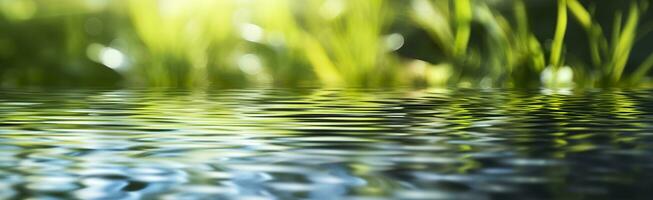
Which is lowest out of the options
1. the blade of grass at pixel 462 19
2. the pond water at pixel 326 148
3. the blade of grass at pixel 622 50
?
the pond water at pixel 326 148

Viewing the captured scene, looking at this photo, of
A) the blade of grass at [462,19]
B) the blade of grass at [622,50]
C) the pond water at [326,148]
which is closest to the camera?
the pond water at [326,148]

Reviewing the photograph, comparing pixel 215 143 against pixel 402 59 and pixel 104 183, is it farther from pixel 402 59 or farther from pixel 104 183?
pixel 402 59

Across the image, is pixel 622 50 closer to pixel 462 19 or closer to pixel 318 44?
pixel 462 19

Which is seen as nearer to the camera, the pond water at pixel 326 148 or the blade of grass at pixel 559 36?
the pond water at pixel 326 148

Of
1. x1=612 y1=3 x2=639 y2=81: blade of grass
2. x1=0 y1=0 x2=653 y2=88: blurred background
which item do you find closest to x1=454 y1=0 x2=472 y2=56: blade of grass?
x1=0 y1=0 x2=653 y2=88: blurred background

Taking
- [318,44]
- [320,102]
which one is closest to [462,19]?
[318,44]

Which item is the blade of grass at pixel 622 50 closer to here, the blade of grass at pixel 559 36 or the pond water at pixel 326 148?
the blade of grass at pixel 559 36

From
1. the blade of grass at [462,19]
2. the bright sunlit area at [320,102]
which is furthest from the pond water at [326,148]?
the blade of grass at [462,19]
